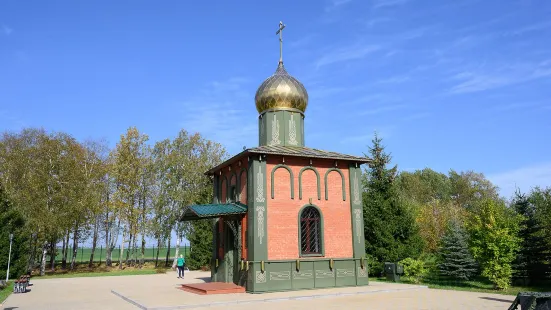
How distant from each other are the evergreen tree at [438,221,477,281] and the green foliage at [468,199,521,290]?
2.08 meters

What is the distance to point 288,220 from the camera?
644 inches

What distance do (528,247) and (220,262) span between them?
43.8 feet

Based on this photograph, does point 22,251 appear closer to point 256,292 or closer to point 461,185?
point 256,292

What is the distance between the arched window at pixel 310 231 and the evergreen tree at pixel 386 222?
6.41 m

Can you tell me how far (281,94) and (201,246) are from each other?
Result: 16788 millimetres

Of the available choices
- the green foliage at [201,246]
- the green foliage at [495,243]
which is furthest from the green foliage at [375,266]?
the green foliage at [201,246]

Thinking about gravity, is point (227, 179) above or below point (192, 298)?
above

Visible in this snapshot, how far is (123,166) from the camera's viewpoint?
1340 inches

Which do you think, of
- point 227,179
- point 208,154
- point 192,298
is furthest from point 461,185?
point 192,298

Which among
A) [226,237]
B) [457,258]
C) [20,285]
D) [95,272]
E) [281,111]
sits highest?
[281,111]

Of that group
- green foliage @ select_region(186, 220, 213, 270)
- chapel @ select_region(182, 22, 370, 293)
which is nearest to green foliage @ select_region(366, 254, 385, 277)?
chapel @ select_region(182, 22, 370, 293)

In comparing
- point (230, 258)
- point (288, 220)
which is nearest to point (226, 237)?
point (230, 258)

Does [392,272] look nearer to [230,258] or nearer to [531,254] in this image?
[531,254]

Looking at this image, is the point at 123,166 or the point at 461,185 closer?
the point at 123,166
